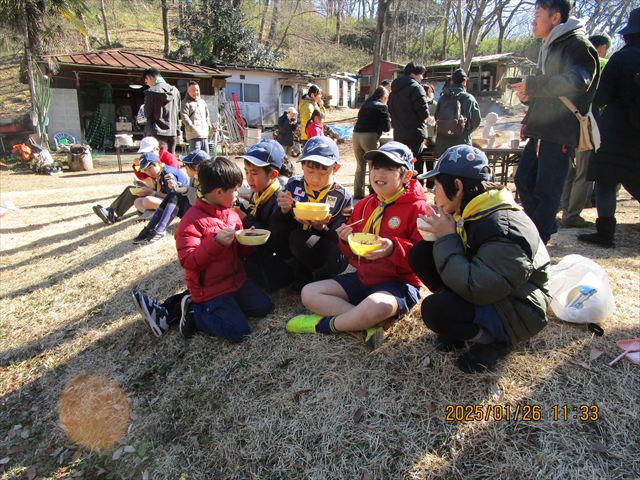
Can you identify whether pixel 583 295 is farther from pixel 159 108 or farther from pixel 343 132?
pixel 343 132

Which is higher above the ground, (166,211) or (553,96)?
(553,96)

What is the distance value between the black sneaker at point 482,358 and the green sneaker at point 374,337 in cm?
48

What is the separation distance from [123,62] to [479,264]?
17155 millimetres

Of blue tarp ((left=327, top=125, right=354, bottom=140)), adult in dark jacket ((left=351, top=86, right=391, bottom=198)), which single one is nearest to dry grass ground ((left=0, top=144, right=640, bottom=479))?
adult in dark jacket ((left=351, top=86, right=391, bottom=198))

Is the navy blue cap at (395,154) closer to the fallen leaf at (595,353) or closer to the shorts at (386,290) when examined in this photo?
the shorts at (386,290)

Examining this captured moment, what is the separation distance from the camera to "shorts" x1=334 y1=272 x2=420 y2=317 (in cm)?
256

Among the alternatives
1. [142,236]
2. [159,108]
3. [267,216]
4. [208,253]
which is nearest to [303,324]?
[208,253]

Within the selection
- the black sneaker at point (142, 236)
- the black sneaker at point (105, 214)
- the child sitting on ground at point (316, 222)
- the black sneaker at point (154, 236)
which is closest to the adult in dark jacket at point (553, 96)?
the child sitting on ground at point (316, 222)

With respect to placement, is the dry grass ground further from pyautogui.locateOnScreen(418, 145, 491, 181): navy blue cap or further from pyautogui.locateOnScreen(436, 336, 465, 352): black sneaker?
pyautogui.locateOnScreen(418, 145, 491, 181): navy blue cap

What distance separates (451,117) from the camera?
577 centimetres

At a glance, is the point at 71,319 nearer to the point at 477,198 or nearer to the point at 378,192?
the point at 378,192

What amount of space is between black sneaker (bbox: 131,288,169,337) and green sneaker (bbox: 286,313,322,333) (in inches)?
39.5

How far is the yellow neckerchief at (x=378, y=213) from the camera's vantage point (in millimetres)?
2646

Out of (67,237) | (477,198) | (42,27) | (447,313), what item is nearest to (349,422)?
(447,313)
